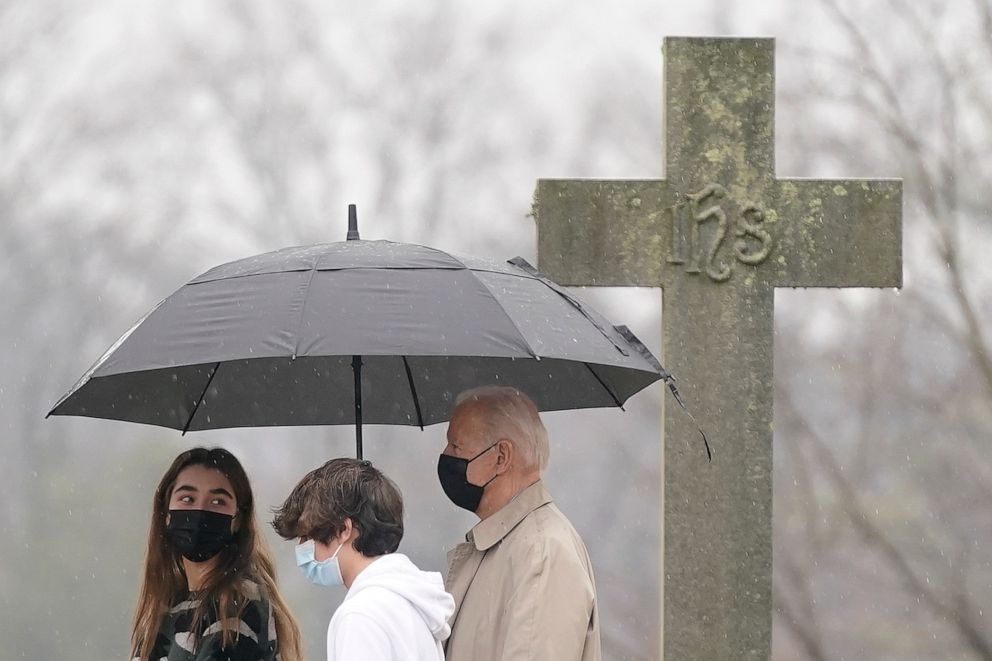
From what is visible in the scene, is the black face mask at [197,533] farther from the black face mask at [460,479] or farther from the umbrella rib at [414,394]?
the umbrella rib at [414,394]

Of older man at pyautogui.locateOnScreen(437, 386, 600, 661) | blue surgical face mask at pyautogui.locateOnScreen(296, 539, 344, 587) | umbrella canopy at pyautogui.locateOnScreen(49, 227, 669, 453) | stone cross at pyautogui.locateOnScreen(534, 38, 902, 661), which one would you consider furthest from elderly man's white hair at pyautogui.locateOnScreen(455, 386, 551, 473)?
stone cross at pyautogui.locateOnScreen(534, 38, 902, 661)

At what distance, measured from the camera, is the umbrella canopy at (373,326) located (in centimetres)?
247

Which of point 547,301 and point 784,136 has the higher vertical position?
point 784,136

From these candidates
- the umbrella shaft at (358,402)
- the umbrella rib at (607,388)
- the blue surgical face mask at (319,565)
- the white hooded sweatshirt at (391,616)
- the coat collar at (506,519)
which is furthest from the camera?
the umbrella rib at (607,388)

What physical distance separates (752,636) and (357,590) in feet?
6.63

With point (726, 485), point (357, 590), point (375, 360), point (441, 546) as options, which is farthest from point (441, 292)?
point (441, 546)

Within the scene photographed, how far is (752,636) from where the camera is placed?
3.98m

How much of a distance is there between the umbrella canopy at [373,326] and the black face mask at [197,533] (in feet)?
1.16

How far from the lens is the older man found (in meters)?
2.60

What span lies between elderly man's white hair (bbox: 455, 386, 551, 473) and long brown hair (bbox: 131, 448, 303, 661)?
1.86ft

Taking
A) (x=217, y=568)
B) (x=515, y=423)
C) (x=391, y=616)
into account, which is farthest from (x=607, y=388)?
(x=391, y=616)

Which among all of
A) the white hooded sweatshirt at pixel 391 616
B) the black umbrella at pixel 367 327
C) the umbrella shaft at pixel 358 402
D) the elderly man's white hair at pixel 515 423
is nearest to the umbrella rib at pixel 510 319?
the black umbrella at pixel 367 327

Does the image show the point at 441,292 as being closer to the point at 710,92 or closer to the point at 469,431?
the point at 469,431

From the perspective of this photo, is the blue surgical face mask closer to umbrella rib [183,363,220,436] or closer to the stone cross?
umbrella rib [183,363,220,436]
